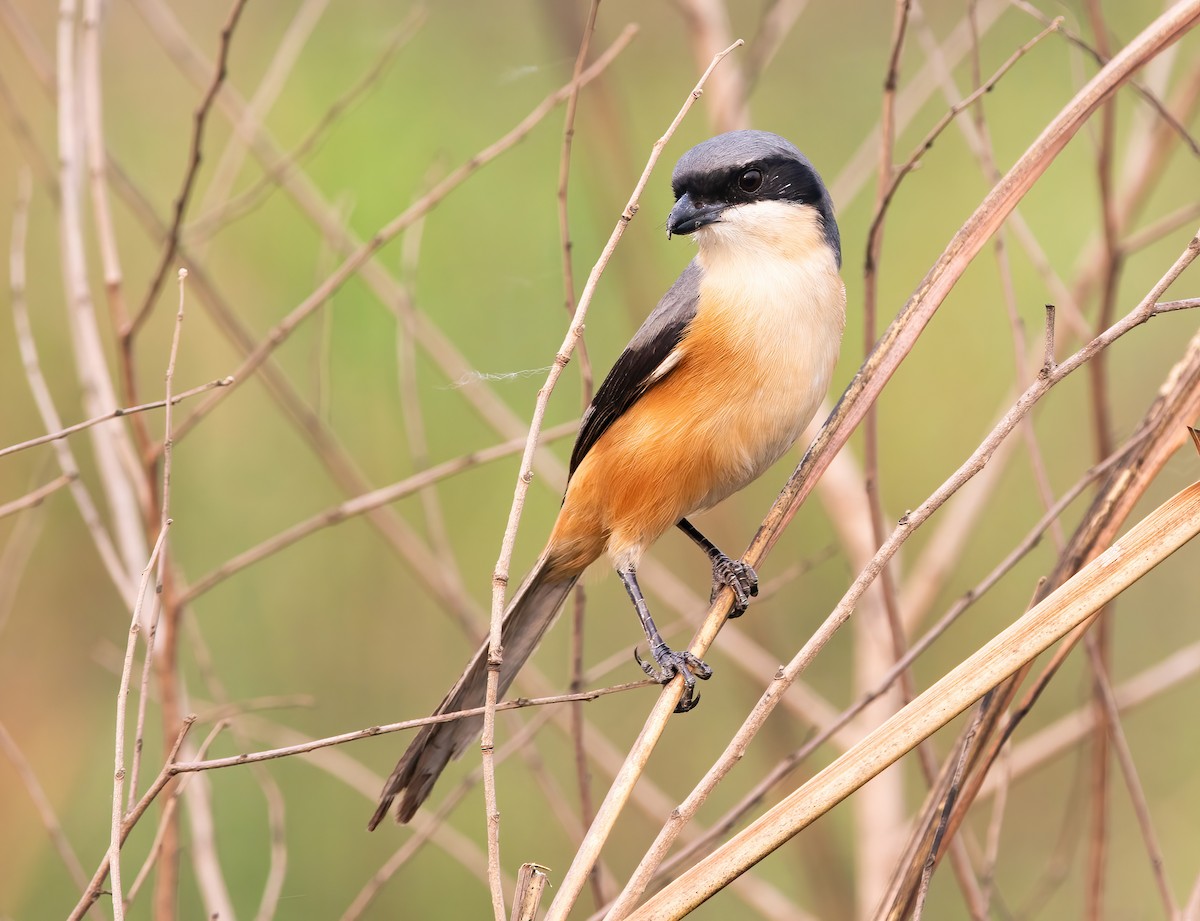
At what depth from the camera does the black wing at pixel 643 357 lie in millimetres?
2396

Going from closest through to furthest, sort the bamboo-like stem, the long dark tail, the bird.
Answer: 1. the bamboo-like stem
2. the long dark tail
3. the bird

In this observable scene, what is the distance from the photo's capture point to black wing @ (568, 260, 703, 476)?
2.40m

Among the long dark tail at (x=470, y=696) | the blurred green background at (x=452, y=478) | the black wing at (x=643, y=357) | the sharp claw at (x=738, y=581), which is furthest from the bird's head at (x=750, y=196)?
the blurred green background at (x=452, y=478)

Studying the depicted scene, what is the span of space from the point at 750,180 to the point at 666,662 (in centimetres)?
94

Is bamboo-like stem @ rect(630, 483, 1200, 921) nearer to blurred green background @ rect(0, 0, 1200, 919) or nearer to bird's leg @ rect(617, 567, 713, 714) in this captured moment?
bird's leg @ rect(617, 567, 713, 714)

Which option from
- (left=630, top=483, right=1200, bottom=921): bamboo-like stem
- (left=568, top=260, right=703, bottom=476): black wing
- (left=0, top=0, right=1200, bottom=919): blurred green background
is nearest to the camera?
(left=630, top=483, right=1200, bottom=921): bamboo-like stem

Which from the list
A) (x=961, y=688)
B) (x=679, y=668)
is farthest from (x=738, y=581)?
(x=961, y=688)

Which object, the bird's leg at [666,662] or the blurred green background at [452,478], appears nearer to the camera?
the bird's leg at [666,662]

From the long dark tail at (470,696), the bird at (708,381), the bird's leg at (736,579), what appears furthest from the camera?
the bird at (708,381)

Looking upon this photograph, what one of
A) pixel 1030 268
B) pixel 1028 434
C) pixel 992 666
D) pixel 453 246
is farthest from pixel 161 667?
pixel 1030 268

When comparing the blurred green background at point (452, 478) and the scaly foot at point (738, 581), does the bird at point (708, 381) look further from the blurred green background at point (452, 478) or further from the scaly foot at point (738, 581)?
the blurred green background at point (452, 478)

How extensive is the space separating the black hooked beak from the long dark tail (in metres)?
0.74

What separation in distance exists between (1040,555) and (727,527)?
2339 mm

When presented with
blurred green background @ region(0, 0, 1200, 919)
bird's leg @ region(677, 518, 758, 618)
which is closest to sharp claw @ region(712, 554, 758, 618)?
bird's leg @ region(677, 518, 758, 618)
